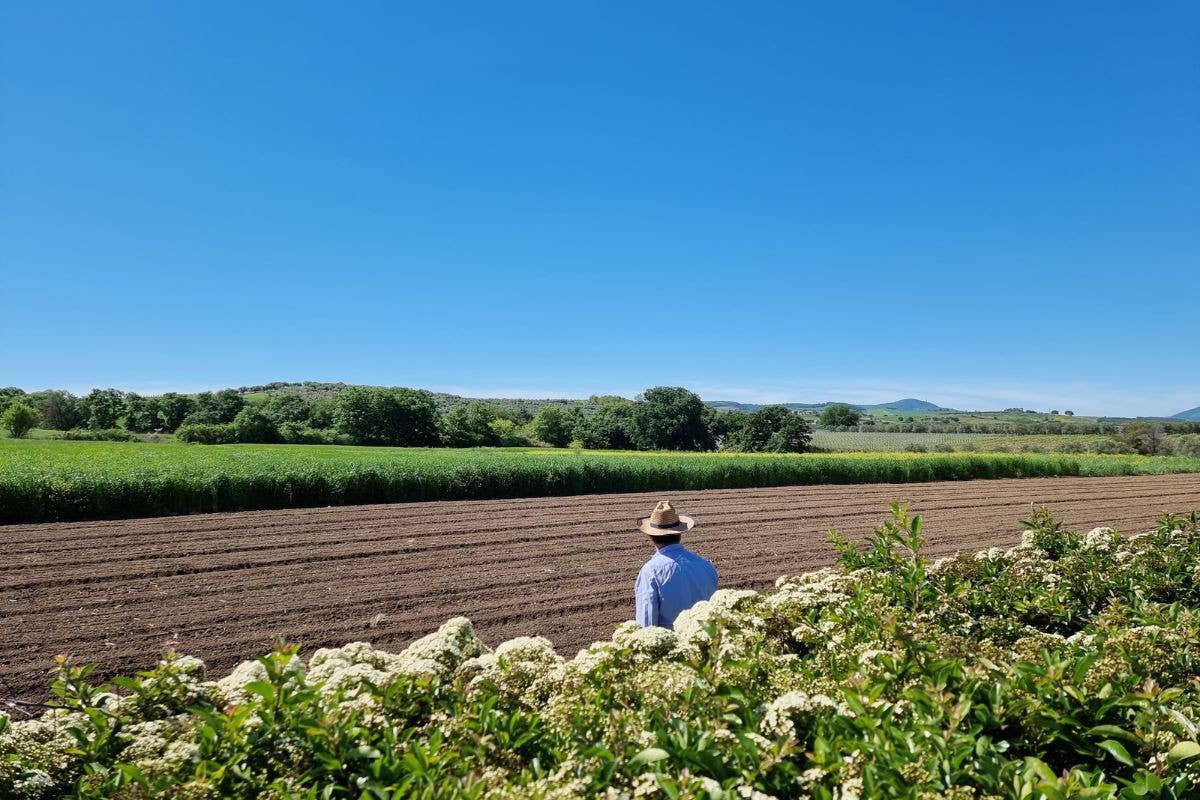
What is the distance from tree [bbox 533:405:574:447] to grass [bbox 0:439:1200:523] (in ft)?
116

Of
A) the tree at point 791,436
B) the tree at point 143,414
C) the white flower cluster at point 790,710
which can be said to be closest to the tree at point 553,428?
the tree at point 791,436

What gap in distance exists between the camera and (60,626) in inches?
286

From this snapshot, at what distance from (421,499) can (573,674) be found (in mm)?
17835

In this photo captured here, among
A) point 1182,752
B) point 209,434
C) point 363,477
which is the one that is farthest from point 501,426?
point 1182,752

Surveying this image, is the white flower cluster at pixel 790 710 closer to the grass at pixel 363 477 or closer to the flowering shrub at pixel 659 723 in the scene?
the flowering shrub at pixel 659 723

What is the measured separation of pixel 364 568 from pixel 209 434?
47829mm

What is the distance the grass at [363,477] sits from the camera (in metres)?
14.7

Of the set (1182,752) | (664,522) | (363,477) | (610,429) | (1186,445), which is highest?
(610,429)

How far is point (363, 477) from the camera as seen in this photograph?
18.4 metres

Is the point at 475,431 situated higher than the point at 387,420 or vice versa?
the point at 387,420

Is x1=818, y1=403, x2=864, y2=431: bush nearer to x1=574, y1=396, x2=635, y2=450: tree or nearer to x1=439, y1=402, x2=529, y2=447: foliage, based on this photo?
x1=574, y1=396, x2=635, y2=450: tree

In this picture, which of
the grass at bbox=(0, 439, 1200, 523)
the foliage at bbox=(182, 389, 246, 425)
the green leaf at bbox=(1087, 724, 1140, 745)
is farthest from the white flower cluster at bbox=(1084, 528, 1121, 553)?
the foliage at bbox=(182, 389, 246, 425)

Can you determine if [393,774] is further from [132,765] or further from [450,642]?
[450,642]

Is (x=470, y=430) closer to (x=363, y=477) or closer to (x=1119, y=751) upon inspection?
(x=363, y=477)
